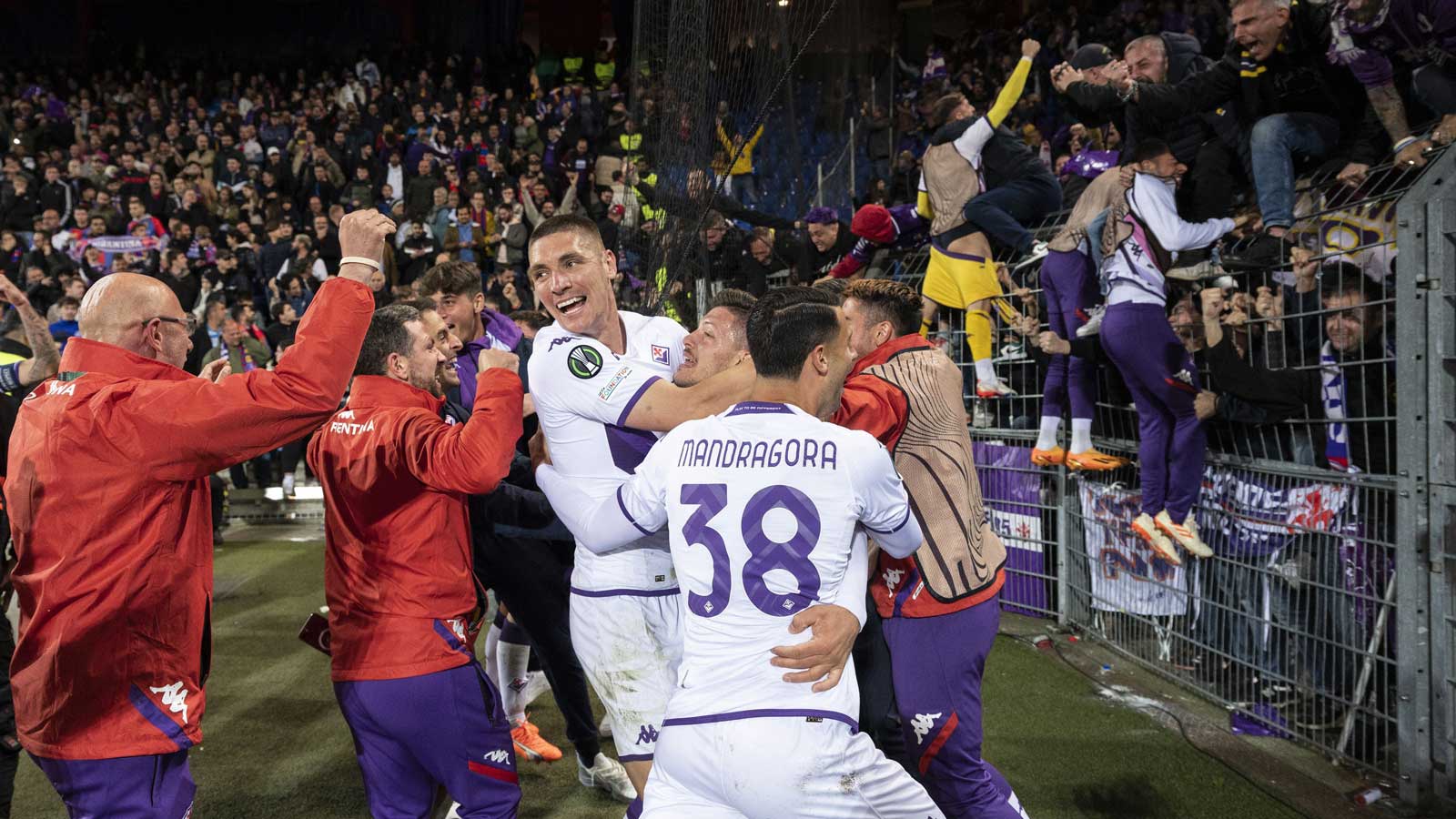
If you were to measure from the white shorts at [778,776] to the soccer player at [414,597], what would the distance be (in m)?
1.00

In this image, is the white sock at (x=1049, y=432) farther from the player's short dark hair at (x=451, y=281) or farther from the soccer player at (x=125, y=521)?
the soccer player at (x=125, y=521)

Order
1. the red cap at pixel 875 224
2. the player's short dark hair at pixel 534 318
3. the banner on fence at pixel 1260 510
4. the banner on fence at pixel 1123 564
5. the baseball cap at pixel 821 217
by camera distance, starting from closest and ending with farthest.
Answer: the banner on fence at pixel 1260 510
the player's short dark hair at pixel 534 318
the banner on fence at pixel 1123 564
the red cap at pixel 875 224
the baseball cap at pixel 821 217

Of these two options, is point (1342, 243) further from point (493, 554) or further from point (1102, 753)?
point (493, 554)

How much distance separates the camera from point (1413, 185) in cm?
407

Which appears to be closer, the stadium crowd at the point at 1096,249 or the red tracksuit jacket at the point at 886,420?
the red tracksuit jacket at the point at 886,420

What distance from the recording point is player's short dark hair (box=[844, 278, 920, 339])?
3.59 meters

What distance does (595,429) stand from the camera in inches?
125

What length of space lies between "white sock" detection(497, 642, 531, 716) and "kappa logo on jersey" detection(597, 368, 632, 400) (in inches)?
99.7

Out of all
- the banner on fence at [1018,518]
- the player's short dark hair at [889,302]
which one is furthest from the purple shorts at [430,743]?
the banner on fence at [1018,518]

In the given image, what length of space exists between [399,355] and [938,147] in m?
5.24

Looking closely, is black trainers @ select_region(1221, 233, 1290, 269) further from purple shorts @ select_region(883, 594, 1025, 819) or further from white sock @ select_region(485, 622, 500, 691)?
white sock @ select_region(485, 622, 500, 691)

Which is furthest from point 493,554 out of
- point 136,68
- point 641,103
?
point 136,68

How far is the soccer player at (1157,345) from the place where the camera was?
5328mm

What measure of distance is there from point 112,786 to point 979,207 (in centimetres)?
625
